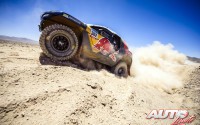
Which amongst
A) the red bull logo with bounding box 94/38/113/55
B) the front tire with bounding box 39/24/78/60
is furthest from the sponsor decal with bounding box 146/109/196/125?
the front tire with bounding box 39/24/78/60

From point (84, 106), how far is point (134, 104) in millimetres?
1575

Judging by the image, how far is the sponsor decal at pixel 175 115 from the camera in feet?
11.3

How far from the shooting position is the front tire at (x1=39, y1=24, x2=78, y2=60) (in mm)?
4164

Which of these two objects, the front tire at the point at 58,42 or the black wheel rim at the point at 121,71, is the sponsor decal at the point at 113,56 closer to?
the black wheel rim at the point at 121,71

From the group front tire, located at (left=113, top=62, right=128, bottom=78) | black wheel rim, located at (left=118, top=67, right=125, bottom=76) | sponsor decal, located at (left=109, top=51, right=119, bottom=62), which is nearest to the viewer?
sponsor decal, located at (left=109, top=51, right=119, bottom=62)

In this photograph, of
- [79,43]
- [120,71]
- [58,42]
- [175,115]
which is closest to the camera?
[175,115]

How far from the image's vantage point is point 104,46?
526cm

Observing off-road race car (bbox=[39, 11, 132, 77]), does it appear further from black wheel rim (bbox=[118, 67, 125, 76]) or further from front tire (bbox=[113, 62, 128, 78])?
black wheel rim (bbox=[118, 67, 125, 76])

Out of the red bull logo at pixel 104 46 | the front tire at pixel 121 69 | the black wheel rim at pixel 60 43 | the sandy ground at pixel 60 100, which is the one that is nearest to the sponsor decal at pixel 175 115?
the sandy ground at pixel 60 100

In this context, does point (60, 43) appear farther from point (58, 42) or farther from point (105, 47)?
point (105, 47)

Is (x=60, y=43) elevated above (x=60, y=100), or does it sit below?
above

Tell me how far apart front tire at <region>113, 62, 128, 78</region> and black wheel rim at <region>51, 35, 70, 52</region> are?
8.57ft

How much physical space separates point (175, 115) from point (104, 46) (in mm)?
3538

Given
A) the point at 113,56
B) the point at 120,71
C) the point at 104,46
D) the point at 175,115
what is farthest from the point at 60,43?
the point at 175,115
